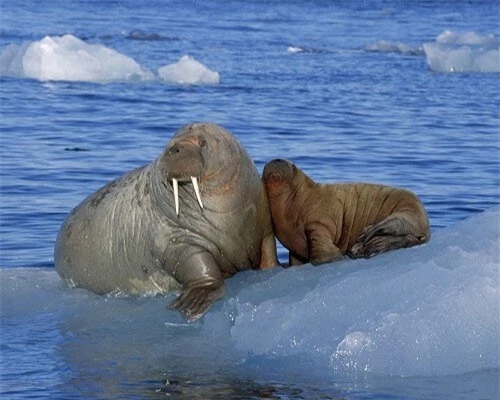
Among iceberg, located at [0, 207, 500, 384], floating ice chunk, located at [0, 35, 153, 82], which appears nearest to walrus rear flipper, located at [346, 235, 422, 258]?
iceberg, located at [0, 207, 500, 384]

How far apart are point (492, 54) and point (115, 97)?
6.88m

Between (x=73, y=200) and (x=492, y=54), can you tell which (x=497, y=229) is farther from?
(x=492, y=54)

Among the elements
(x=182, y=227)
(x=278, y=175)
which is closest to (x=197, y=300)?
(x=182, y=227)

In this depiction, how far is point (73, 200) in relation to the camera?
11953 mm

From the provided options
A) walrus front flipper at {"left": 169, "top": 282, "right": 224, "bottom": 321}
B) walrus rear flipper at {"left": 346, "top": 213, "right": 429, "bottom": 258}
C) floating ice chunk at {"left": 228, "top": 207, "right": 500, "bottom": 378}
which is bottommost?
walrus front flipper at {"left": 169, "top": 282, "right": 224, "bottom": 321}

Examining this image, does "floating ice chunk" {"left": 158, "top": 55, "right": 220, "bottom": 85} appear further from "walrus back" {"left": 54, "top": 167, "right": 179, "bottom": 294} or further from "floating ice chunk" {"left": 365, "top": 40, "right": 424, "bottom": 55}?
"walrus back" {"left": 54, "top": 167, "right": 179, "bottom": 294}

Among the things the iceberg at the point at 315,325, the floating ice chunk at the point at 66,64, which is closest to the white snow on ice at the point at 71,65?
the floating ice chunk at the point at 66,64

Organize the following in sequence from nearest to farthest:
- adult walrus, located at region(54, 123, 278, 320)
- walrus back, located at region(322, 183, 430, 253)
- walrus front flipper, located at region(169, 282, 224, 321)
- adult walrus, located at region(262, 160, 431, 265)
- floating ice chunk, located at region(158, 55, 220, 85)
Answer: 1. walrus front flipper, located at region(169, 282, 224, 321)
2. adult walrus, located at region(54, 123, 278, 320)
3. adult walrus, located at region(262, 160, 431, 265)
4. walrus back, located at region(322, 183, 430, 253)
5. floating ice chunk, located at region(158, 55, 220, 85)

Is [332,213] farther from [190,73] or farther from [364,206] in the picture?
[190,73]

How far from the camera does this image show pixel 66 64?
21172mm

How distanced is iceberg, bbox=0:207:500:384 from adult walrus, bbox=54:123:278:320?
0.49 ft

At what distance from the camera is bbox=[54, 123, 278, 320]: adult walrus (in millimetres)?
7527

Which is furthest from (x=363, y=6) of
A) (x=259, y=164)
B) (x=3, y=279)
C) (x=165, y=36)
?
(x=3, y=279)

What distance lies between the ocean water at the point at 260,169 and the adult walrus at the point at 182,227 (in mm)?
166
